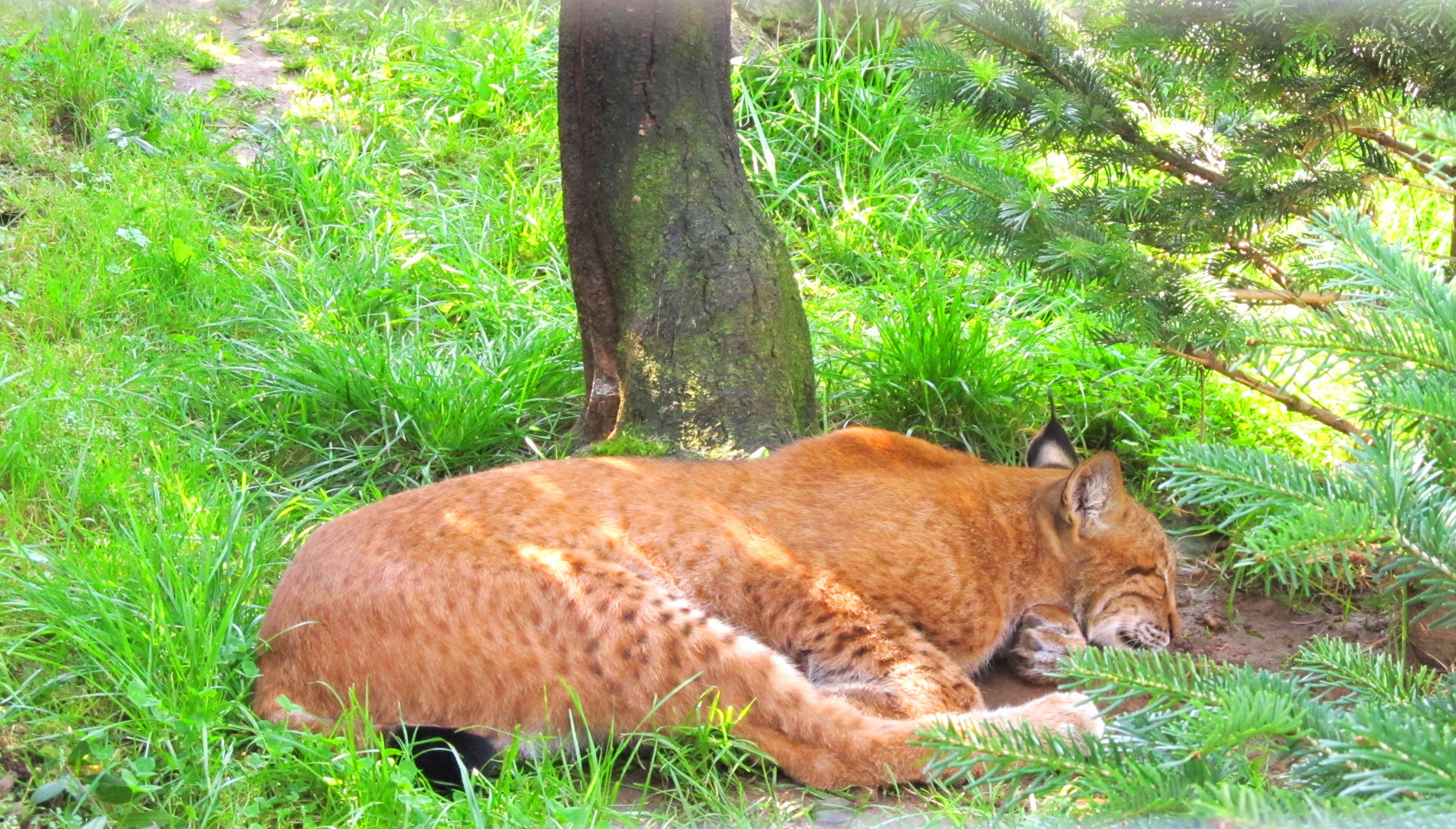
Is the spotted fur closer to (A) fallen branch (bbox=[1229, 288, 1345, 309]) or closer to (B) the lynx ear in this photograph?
(B) the lynx ear

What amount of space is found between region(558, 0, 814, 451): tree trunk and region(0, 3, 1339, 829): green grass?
→ 1.01ft

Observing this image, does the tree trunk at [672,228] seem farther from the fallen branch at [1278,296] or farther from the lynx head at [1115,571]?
the fallen branch at [1278,296]

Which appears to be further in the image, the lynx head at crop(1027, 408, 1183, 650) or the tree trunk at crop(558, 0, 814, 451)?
the tree trunk at crop(558, 0, 814, 451)

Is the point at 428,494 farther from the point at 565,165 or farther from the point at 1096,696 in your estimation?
the point at 1096,696

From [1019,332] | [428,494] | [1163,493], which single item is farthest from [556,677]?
[1019,332]

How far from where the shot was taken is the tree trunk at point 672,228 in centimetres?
433

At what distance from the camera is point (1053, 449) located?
4.34 meters

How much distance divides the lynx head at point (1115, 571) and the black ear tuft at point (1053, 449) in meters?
0.37

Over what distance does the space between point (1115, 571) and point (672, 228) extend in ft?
6.09

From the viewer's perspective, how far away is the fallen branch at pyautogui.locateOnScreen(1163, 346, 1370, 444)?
13.0ft

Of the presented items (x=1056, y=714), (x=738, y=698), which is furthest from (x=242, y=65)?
(x=1056, y=714)

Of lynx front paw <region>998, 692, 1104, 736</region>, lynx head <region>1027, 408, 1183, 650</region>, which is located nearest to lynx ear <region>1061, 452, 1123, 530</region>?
lynx head <region>1027, 408, 1183, 650</region>

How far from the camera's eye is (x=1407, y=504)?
179 cm

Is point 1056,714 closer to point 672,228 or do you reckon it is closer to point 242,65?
point 672,228
